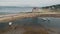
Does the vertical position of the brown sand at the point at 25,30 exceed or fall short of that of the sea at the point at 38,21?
it falls short

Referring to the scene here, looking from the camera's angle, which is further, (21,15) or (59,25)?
(59,25)

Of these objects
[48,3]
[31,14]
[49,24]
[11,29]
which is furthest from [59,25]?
[11,29]

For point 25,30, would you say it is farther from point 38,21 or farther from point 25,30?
point 38,21

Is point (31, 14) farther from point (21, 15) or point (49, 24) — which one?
point (49, 24)

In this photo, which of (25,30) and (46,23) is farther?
(46,23)

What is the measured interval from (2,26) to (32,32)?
0.31m

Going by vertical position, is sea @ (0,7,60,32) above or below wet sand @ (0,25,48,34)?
above

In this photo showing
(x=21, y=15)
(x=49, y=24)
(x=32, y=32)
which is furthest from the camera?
(x=49, y=24)

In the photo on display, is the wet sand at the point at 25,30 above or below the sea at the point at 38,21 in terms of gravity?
below

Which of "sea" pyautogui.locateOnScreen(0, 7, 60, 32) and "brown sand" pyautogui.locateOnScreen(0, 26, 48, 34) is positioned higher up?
"sea" pyautogui.locateOnScreen(0, 7, 60, 32)

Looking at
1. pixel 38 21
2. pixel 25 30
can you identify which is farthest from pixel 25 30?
pixel 38 21

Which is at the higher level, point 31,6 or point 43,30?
point 31,6

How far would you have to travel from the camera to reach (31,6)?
953mm

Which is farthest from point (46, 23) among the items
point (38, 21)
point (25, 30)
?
point (25, 30)
